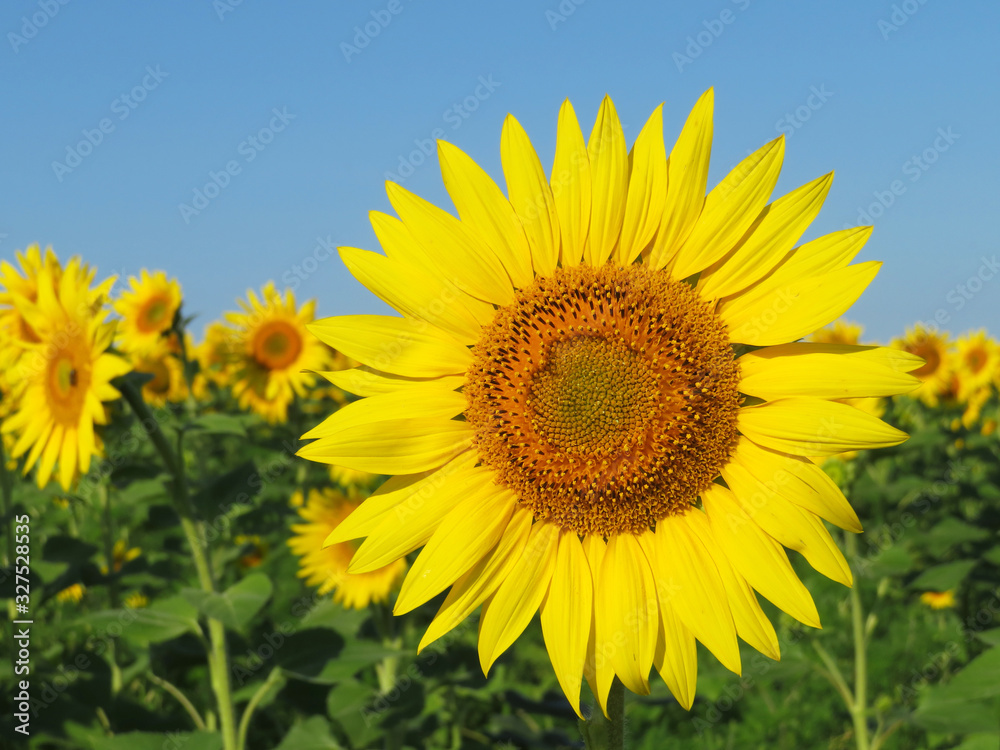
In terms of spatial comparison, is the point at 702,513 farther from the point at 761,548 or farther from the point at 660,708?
the point at 660,708

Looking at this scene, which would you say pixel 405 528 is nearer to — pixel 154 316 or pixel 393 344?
pixel 393 344

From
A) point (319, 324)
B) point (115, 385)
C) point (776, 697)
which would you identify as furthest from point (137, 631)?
point (776, 697)

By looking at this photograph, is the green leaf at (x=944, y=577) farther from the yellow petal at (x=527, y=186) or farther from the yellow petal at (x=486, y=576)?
the yellow petal at (x=527, y=186)

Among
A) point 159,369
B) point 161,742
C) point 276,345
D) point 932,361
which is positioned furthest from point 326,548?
point 932,361

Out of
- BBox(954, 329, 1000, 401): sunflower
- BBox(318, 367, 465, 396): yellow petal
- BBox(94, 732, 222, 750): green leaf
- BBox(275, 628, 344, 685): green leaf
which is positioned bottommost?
BBox(94, 732, 222, 750): green leaf

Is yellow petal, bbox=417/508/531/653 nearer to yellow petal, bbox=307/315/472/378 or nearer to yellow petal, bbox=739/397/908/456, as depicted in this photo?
yellow petal, bbox=307/315/472/378

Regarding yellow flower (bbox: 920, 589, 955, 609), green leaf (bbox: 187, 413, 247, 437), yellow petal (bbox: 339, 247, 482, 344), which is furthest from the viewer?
yellow flower (bbox: 920, 589, 955, 609)

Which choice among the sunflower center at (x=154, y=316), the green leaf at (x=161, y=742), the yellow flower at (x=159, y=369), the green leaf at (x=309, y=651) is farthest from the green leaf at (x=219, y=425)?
the sunflower center at (x=154, y=316)

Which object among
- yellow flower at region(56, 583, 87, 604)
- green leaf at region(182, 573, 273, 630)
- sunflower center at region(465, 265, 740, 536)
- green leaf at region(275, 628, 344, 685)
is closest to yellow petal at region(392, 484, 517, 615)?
sunflower center at region(465, 265, 740, 536)
